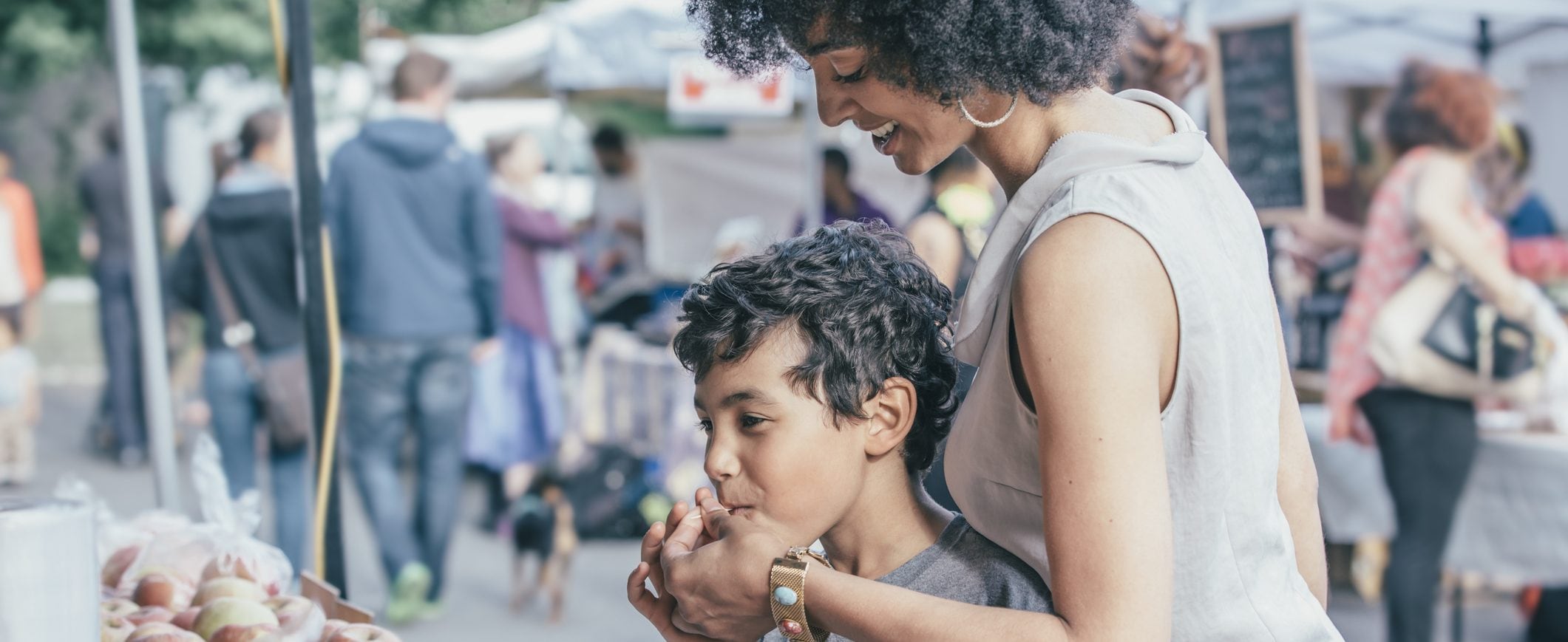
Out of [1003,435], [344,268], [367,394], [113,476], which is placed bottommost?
[113,476]

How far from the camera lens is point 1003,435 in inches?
50.8

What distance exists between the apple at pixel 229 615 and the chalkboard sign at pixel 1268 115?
3.75 meters

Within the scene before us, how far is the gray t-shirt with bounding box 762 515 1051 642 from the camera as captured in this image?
1.38m

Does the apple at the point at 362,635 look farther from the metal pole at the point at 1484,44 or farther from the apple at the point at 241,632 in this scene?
the metal pole at the point at 1484,44

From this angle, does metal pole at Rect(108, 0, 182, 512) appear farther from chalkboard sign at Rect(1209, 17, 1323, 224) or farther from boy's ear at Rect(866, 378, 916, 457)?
chalkboard sign at Rect(1209, 17, 1323, 224)

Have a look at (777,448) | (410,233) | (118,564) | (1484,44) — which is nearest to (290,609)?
(118,564)

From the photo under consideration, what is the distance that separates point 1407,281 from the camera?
416 cm

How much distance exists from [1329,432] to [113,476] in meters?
7.12

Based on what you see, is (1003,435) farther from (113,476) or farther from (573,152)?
(573,152)

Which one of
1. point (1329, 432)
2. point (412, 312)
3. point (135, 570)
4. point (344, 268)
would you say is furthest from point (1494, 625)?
point (135, 570)

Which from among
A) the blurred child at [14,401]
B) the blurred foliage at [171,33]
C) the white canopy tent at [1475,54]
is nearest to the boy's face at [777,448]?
the white canopy tent at [1475,54]

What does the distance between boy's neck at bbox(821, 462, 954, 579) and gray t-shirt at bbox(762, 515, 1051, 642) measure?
2 centimetres

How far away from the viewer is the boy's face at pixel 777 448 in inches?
57.0

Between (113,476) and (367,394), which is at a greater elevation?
(367,394)
